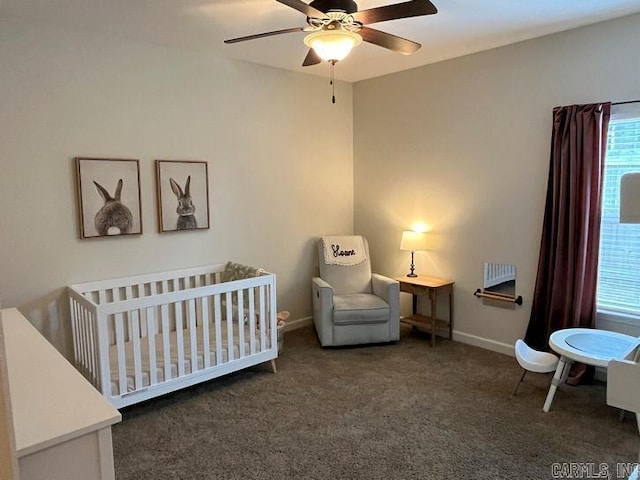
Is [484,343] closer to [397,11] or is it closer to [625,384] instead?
[625,384]

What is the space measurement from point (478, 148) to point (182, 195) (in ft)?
8.76

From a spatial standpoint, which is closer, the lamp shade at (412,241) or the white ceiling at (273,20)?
the white ceiling at (273,20)

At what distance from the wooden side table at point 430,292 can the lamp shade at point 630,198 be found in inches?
97.3

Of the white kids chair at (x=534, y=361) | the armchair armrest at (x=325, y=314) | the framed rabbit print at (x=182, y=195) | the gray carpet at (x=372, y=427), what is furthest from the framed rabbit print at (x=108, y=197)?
the white kids chair at (x=534, y=361)

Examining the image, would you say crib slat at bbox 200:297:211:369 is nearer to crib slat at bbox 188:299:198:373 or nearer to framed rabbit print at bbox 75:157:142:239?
crib slat at bbox 188:299:198:373

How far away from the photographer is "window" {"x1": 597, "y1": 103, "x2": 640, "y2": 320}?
3.20m

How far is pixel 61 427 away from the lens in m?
1.35

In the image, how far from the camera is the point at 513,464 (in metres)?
2.42

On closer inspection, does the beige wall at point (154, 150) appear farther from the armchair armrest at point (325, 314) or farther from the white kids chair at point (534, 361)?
the white kids chair at point (534, 361)

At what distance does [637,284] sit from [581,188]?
31.5 inches

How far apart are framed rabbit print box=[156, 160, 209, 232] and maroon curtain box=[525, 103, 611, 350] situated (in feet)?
9.45

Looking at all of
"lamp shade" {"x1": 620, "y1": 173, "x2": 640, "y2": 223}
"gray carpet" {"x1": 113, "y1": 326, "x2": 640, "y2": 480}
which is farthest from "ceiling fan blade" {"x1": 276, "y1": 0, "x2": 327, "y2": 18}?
"gray carpet" {"x1": 113, "y1": 326, "x2": 640, "y2": 480}

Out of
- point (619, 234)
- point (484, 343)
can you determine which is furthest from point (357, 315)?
point (619, 234)

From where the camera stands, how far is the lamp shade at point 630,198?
5.45 ft
